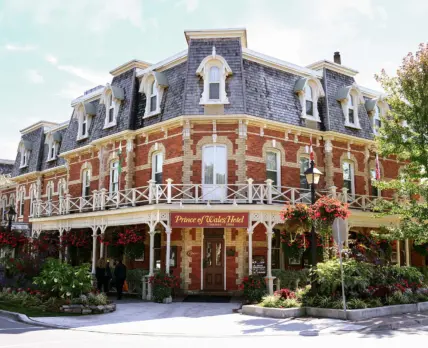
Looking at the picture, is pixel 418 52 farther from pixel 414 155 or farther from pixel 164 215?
pixel 164 215

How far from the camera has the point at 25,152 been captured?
36.2 metres

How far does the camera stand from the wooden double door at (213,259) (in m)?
20.1

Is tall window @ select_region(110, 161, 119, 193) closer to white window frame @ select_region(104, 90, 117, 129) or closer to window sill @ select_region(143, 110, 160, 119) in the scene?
white window frame @ select_region(104, 90, 117, 129)

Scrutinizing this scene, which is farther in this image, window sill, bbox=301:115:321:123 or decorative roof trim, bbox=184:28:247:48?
window sill, bbox=301:115:321:123

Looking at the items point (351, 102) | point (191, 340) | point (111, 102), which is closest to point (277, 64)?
point (351, 102)

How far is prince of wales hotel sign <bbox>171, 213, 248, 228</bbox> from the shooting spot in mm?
18672

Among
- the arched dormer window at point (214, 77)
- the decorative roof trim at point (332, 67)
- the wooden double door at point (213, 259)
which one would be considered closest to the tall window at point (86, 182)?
the arched dormer window at point (214, 77)

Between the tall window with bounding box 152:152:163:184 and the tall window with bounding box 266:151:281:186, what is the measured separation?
16.2 ft

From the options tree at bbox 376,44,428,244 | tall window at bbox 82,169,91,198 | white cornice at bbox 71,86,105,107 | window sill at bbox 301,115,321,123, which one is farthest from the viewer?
white cornice at bbox 71,86,105,107

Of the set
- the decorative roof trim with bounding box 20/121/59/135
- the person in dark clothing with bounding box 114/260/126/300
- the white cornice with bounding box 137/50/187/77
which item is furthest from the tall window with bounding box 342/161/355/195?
the decorative roof trim with bounding box 20/121/59/135

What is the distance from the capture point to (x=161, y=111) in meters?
22.2

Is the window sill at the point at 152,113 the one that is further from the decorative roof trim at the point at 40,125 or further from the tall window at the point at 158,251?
the decorative roof trim at the point at 40,125

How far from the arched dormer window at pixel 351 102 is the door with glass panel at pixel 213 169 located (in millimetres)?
7351

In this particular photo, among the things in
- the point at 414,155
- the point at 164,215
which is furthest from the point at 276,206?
the point at 414,155
